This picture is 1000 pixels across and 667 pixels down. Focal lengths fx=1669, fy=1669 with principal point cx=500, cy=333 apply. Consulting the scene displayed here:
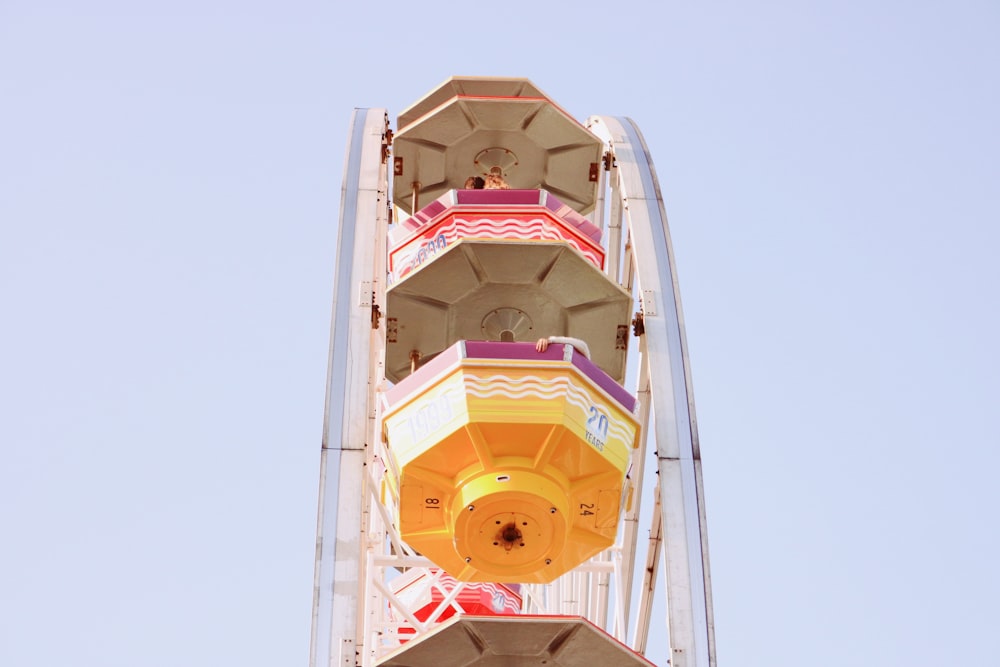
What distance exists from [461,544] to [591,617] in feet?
18.3

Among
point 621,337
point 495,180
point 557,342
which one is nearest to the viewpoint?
point 557,342

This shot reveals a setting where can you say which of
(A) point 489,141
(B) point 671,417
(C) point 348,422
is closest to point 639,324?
(B) point 671,417

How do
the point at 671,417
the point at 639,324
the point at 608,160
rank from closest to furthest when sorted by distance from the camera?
the point at 671,417, the point at 639,324, the point at 608,160

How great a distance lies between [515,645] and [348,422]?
3067 millimetres

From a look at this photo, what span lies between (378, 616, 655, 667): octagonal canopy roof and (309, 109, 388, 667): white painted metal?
811 millimetres

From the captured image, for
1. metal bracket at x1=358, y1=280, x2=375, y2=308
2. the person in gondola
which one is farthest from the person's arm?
the person in gondola

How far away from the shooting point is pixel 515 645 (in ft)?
57.7

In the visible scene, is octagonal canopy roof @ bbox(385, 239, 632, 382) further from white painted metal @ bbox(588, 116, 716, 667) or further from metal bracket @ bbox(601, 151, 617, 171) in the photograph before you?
metal bracket @ bbox(601, 151, 617, 171)

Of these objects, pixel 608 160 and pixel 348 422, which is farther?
pixel 608 160

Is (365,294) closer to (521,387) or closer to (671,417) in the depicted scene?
(521,387)

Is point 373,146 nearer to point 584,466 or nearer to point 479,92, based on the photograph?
point 479,92

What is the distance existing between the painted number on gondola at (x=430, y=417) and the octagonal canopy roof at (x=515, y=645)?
2337 mm

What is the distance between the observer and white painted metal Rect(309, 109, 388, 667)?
54.6 feet

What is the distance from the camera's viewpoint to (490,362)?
18.5 metres
